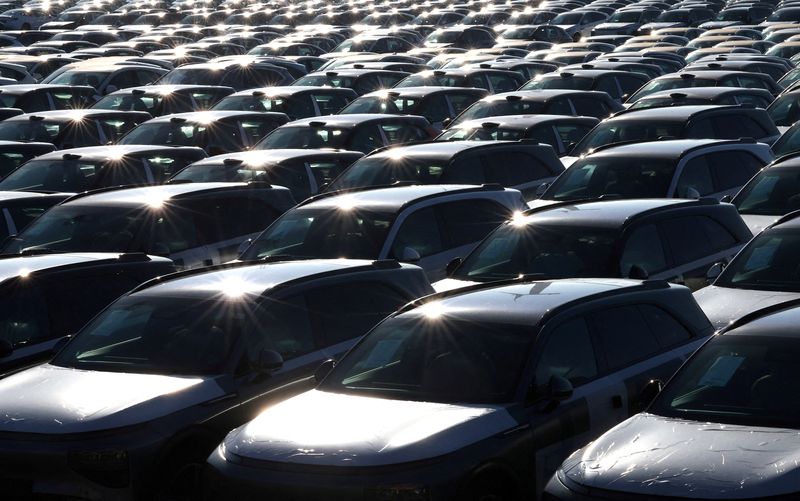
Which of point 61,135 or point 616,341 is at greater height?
point 616,341

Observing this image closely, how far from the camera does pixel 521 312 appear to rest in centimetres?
882

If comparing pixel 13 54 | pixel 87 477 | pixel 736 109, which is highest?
pixel 87 477

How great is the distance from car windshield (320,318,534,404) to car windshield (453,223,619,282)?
298cm

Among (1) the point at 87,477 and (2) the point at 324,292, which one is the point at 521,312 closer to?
(2) the point at 324,292

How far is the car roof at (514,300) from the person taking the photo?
882 centimetres

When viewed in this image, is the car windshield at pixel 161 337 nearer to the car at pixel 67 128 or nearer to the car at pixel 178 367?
the car at pixel 178 367

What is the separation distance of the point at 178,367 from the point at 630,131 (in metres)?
10.1

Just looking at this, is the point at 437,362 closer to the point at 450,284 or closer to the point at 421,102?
the point at 450,284

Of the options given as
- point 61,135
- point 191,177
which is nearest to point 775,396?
point 191,177

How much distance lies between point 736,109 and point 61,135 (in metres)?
9.13

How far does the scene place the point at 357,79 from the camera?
29.5 meters

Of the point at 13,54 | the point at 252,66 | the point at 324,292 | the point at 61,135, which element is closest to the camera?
the point at 324,292

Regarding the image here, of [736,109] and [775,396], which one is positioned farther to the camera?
[736,109]

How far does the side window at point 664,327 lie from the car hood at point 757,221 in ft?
15.3
